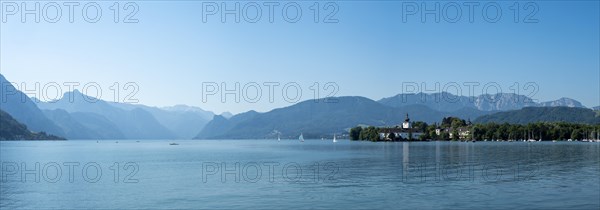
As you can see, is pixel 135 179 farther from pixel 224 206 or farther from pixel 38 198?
pixel 224 206

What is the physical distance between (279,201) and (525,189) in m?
18.9

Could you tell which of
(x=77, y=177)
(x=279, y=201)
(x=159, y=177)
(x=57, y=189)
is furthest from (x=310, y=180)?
(x=77, y=177)

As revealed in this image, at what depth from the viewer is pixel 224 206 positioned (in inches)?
1328

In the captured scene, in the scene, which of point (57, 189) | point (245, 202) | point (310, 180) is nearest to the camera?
point (245, 202)

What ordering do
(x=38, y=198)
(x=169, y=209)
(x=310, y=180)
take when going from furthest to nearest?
(x=310, y=180) < (x=38, y=198) < (x=169, y=209)

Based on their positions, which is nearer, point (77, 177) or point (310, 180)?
point (310, 180)

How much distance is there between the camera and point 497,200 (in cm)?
3434

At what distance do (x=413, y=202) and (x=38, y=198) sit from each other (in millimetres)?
27114

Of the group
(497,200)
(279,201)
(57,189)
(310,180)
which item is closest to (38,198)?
(57,189)

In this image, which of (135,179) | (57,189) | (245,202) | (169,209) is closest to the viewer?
(169,209)

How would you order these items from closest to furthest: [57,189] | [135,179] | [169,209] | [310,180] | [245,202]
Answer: [169,209]
[245,202]
[57,189]
[310,180]
[135,179]

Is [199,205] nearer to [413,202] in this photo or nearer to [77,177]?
[413,202]

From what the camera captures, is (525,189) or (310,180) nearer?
(525,189)

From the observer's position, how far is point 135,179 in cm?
5309
